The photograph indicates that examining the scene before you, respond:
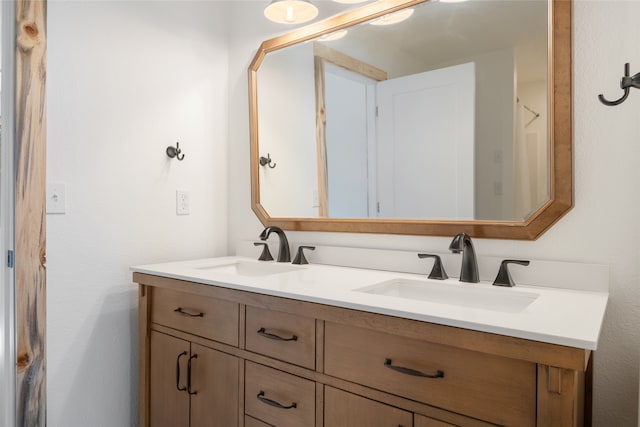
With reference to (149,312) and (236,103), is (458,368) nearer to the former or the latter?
(149,312)

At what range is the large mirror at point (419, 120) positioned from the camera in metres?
1.31

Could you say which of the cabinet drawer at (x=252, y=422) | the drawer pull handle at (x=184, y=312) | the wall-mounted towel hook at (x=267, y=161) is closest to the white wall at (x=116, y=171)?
the wall-mounted towel hook at (x=267, y=161)

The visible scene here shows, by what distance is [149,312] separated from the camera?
1676 millimetres

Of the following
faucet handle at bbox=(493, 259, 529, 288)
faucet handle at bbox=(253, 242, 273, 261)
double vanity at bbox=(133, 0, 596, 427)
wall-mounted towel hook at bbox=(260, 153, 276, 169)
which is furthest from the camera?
wall-mounted towel hook at bbox=(260, 153, 276, 169)

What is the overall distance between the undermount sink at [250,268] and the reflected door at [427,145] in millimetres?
476

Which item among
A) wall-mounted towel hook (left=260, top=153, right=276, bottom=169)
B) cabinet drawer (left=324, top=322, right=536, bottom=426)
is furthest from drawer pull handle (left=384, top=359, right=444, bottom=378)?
wall-mounted towel hook (left=260, top=153, right=276, bottom=169)

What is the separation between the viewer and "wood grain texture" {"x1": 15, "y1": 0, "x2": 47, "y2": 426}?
1.49m

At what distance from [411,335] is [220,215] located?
144cm

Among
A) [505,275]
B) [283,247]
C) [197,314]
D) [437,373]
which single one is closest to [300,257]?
[283,247]

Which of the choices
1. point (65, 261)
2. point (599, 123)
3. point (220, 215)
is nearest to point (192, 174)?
point (220, 215)

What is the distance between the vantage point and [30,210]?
4.95 feet

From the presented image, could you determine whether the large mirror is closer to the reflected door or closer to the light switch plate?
the reflected door

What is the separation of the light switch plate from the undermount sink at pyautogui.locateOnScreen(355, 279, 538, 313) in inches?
46.4

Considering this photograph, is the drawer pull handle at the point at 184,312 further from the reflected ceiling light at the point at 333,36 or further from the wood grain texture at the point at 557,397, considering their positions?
the reflected ceiling light at the point at 333,36
